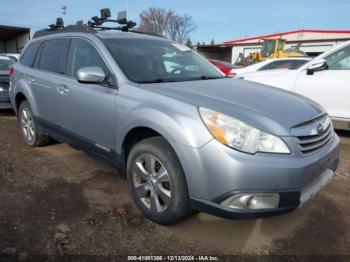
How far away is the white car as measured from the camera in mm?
5527

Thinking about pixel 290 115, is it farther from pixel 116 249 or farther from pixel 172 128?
pixel 116 249

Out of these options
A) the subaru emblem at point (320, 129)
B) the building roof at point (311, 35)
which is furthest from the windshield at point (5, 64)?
the building roof at point (311, 35)

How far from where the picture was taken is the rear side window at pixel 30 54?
4.99 meters

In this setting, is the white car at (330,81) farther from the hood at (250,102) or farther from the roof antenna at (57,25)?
the roof antenna at (57,25)

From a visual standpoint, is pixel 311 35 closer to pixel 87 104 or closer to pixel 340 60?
pixel 340 60

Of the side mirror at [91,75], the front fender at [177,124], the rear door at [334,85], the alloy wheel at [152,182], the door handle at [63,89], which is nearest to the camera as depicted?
the front fender at [177,124]

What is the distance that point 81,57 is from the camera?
12.8ft

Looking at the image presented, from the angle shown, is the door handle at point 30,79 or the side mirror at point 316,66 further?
the side mirror at point 316,66

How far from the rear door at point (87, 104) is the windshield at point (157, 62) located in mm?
213

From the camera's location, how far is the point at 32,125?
5090 mm

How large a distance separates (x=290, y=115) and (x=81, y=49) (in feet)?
8.06

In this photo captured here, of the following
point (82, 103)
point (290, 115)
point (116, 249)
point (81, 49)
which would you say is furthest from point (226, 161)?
point (81, 49)

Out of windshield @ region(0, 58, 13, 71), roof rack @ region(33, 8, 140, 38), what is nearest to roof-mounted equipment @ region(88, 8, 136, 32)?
roof rack @ region(33, 8, 140, 38)

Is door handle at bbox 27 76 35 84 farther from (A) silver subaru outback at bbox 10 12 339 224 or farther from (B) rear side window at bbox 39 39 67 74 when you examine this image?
(A) silver subaru outback at bbox 10 12 339 224
